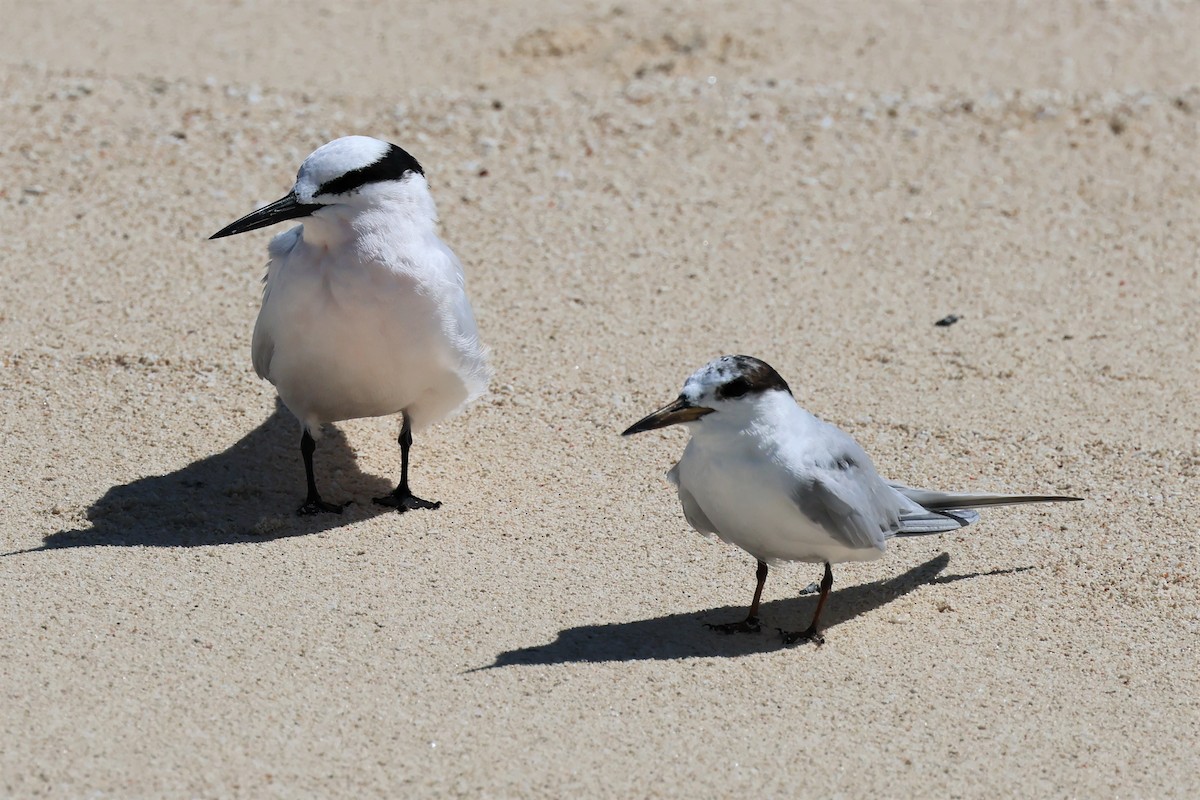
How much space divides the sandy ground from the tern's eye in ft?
2.72

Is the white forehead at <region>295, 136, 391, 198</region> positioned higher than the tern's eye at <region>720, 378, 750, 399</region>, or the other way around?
the white forehead at <region>295, 136, 391, 198</region>

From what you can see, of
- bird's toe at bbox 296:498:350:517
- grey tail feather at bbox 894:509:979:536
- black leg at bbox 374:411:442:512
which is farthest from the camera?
black leg at bbox 374:411:442:512

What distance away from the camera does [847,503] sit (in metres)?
4.25

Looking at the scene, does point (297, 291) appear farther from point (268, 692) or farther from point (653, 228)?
point (653, 228)

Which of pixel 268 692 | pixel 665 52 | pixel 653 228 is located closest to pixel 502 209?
pixel 653 228

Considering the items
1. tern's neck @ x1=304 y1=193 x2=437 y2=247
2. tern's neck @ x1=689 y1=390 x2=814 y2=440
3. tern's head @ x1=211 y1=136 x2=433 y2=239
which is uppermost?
tern's head @ x1=211 y1=136 x2=433 y2=239

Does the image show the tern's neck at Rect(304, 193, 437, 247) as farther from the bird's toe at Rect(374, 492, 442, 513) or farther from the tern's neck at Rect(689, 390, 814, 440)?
the tern's neck at Rect(689, 390, 814, 440)

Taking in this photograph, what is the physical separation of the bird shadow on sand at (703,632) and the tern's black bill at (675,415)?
705mm

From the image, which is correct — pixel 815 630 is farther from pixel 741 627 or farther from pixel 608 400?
pixel 608 400

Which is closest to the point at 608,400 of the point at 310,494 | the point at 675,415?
the point at 310,494

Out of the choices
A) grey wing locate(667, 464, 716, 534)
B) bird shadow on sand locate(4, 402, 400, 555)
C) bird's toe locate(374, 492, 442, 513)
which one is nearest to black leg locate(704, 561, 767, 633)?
grey wing locate(667, 464, 716, 534)

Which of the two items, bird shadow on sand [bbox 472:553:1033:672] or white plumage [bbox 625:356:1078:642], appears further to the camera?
bird shadow on sand [bbox 472:553:1033:672]

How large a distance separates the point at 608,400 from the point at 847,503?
2.16 m

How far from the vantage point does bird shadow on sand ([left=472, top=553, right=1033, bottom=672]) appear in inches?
173
